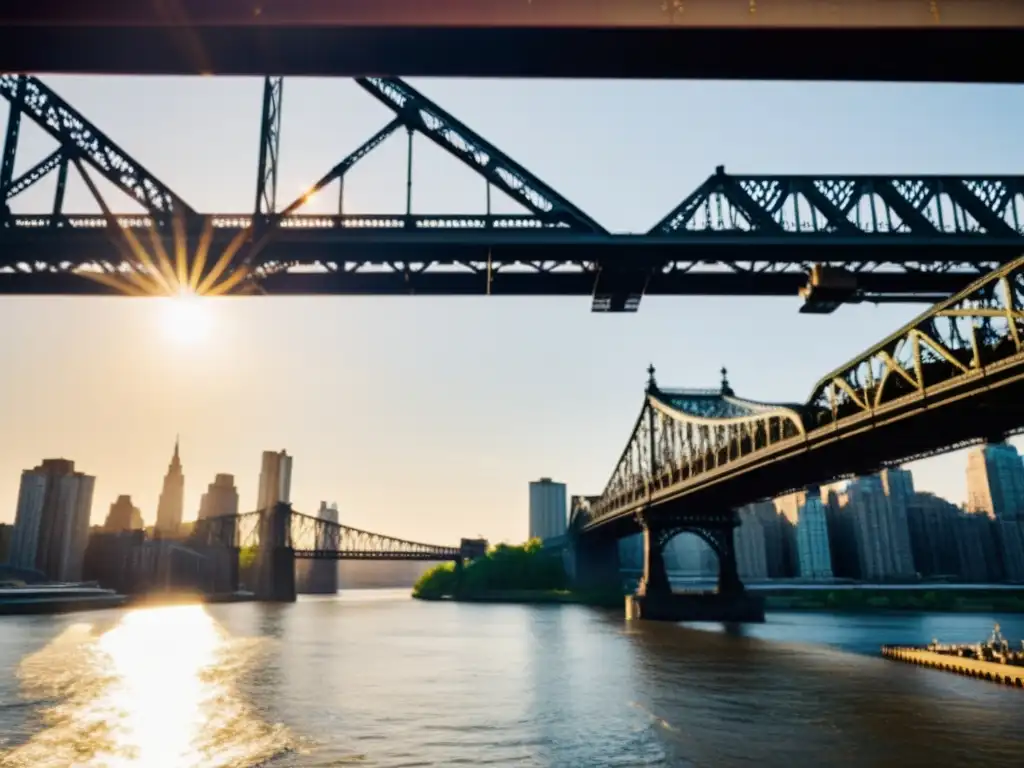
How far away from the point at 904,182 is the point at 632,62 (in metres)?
17.2

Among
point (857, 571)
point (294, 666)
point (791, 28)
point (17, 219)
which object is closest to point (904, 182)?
point (791, 28)

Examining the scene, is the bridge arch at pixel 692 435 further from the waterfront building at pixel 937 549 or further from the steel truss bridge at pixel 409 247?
the waterfront building at pixel 937 549

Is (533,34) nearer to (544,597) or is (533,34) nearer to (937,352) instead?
(937,352)

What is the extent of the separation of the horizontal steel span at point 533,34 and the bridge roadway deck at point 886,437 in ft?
81.7

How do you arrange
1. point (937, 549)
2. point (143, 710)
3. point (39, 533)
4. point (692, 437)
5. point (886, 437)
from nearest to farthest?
point (143, 710)
point (886, 437)
point (692, 437)
point (39, 533)
point (937, 549)

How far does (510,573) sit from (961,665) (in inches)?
5018

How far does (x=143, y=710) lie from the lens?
95.1ft

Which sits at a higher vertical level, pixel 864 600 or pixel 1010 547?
pixel 1010 547

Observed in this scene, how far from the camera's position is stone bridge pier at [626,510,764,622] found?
81.2 meters

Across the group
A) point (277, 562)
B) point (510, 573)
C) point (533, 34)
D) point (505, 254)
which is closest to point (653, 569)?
point (505, 254)

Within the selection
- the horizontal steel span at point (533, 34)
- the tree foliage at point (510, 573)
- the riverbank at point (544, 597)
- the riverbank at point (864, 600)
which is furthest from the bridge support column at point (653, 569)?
the horizontal steel span at point (533, 34)

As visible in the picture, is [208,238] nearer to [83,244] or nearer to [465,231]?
[83,244]

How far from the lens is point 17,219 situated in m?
17.1

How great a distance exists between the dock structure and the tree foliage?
111 meters
